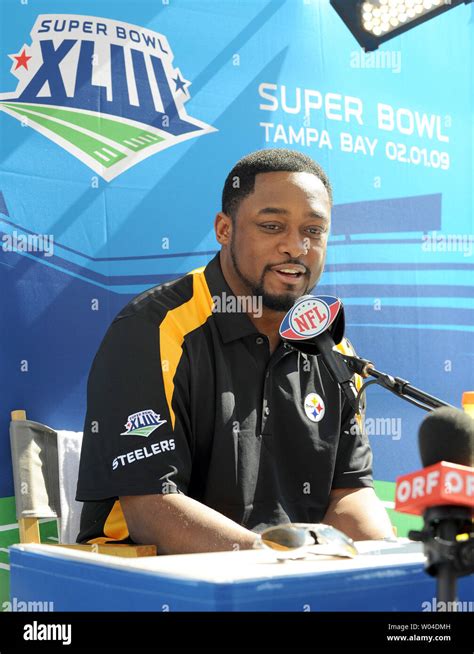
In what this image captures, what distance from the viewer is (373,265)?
10.8ft

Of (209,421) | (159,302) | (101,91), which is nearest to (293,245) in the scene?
(159,302)

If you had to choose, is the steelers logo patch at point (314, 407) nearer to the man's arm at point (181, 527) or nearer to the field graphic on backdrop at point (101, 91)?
the man's arm at point (181, 527)

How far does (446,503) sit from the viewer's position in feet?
2.97

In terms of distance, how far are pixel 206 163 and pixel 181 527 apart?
158cm

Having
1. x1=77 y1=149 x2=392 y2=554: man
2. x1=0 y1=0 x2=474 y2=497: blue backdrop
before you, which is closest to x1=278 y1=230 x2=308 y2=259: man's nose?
x1=77 y1=149 x2=392 y2=554: man

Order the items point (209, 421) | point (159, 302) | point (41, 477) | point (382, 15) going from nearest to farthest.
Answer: point (209, 421), point (159, 302), point (41, 477), point (382, 15)

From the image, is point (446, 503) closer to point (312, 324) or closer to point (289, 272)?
Result: point (312, 324)

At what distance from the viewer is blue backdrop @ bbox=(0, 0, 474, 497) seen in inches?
110

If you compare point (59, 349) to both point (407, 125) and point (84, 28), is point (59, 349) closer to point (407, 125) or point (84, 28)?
point (84, 28)

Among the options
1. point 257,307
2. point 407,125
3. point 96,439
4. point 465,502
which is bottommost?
point 465,502

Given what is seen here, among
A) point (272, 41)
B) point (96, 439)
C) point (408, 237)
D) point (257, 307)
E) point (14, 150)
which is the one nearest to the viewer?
point (96, 439)

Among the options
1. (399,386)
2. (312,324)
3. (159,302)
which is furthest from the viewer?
(159,302)

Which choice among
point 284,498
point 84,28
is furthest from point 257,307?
point 84,28

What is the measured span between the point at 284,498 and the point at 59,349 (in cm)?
103
